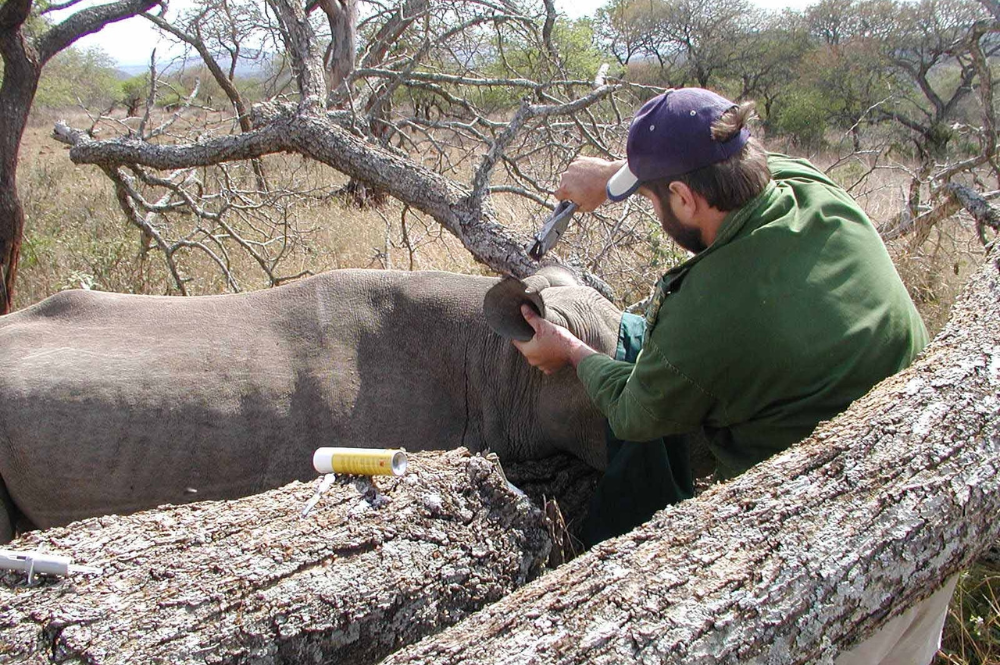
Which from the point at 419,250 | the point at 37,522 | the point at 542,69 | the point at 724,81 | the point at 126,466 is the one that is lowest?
the point at 37,522

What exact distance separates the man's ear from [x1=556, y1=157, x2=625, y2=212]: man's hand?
813 mm

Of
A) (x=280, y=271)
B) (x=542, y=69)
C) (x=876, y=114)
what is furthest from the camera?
(x=876, y=114)

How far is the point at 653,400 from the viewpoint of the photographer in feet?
8.54

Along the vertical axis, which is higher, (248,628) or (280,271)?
(280,271)

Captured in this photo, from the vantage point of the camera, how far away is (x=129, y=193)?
6.13 metres

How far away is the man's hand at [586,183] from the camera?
347cm

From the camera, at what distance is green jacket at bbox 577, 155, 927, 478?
8.11 feet

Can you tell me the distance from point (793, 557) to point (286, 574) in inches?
46.1

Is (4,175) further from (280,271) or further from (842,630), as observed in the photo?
(842,630)

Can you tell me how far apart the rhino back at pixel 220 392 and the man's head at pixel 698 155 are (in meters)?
1.31

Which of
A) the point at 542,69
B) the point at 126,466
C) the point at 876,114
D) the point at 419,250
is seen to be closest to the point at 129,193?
the point at 419,250

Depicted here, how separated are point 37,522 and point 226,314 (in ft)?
3.85

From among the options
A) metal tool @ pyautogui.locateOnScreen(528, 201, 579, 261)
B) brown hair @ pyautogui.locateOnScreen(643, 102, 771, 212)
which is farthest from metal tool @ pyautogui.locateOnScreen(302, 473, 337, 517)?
metal tool @ pyautogui.locateOnScreen(528, 201, 579, 261)

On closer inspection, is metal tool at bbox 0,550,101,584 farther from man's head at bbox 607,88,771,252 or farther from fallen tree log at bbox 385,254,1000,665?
man's head at bbox 607,88,771,252
